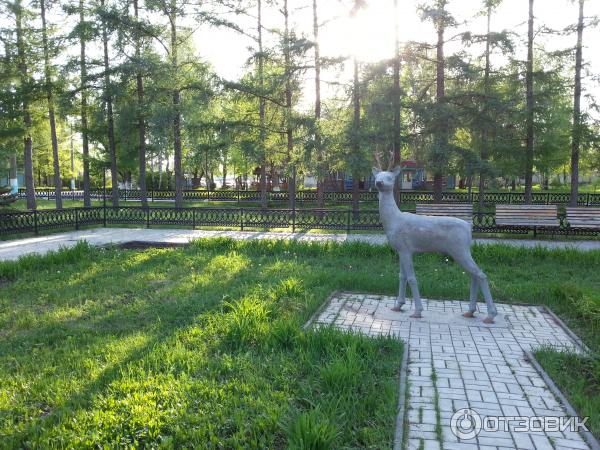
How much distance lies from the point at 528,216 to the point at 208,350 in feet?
39.4

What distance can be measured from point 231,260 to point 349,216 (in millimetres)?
5801

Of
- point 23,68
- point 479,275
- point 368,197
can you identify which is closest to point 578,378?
point 479,275

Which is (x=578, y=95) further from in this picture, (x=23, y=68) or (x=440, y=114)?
(x=23, y=68)

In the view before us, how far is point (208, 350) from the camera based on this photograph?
16.6 ft

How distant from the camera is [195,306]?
22.0 ft

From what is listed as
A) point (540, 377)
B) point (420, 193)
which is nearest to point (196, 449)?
point (540, 377)

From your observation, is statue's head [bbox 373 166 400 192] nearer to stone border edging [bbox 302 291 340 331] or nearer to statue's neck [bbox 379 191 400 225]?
statue's neck [bbox 379 191 400 225]

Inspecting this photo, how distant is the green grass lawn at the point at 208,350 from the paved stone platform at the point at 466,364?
28 cm

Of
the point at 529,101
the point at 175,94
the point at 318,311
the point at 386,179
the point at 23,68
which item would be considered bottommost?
the point at 318,311

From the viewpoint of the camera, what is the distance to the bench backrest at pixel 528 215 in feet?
44.0

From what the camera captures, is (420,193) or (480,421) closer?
(480,421)

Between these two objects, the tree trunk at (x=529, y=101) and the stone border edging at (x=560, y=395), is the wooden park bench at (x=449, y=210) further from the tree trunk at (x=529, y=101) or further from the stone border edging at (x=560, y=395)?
the stone border edging at (x=560, y=395)

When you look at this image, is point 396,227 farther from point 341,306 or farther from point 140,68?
point 140,68

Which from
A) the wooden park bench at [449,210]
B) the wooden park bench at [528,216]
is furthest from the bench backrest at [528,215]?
the wooden park bench at [449,210]
